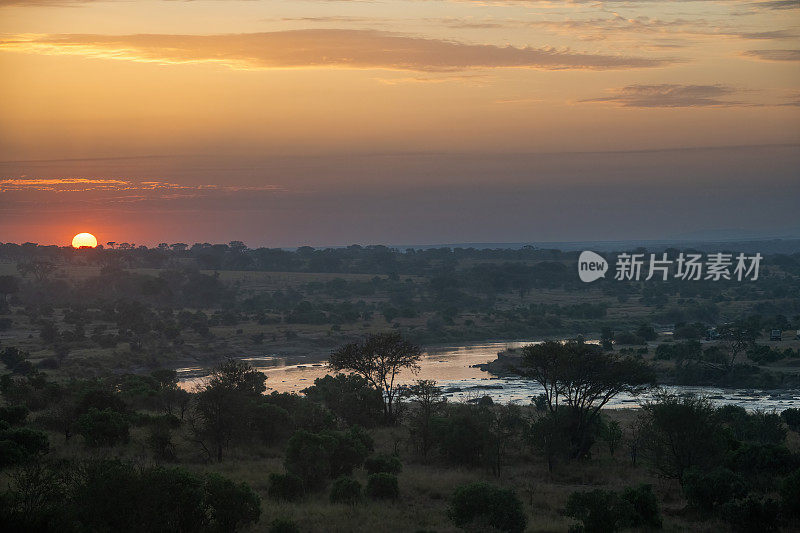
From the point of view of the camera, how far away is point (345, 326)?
109562 millimetres

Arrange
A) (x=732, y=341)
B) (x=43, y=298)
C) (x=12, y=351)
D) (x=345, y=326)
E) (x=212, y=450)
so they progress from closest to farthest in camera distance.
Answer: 1. (x=212, y=450)
2. (x=12, y=351)
3. (x=732, y=341)
4. (x=345, y=326)
5. (x=43, y=298)

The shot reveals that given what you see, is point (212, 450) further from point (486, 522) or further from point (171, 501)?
point (486, 522)

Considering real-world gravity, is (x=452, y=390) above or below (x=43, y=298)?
below

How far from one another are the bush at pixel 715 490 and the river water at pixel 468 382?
2811 centimetres

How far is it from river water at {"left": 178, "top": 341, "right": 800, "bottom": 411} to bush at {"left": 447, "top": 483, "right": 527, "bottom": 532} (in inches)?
1290

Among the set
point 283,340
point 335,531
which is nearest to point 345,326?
point 283,340

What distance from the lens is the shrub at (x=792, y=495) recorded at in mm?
20906

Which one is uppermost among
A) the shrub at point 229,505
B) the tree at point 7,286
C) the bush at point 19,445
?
→ the tree at point 7,286

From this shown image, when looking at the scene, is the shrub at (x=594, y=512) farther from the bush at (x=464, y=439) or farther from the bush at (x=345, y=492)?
the bush at (x=464, y=439)

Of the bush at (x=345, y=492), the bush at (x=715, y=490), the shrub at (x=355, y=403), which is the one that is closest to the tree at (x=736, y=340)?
the shrub at (x=355, y=403)

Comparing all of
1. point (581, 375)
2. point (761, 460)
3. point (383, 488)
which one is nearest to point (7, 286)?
point (581, 375)

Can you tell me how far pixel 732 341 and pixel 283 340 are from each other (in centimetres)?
5164

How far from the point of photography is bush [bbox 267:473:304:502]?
77.7ft

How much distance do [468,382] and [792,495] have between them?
4922 cm
